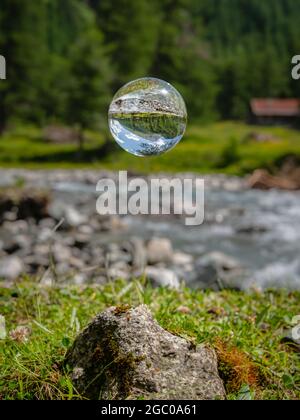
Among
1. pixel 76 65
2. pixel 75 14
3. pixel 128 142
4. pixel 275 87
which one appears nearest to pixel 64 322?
pixel 128 142

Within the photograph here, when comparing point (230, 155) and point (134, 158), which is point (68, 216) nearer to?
point (230, 155)

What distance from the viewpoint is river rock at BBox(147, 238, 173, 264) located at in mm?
12641

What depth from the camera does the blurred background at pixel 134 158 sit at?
12578 millimetres

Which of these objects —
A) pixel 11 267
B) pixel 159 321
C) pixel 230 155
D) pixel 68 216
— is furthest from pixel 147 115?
pixel 230 155

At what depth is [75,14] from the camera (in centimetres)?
14150

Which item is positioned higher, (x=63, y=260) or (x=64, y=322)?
(x=64, y=322)

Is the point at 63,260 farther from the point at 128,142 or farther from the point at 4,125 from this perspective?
the point at 4,125

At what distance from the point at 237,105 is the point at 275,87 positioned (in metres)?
9.97

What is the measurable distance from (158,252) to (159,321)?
30.2 feet

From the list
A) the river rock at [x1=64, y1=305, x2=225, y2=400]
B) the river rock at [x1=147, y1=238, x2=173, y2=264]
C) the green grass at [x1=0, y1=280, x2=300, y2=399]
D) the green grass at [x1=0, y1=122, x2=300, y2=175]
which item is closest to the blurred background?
the river rock at [x1=147, y1=238, x2=173, y2=264]

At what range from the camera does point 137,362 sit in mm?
2979

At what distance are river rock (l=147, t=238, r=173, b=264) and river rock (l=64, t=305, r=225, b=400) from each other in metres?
9.39

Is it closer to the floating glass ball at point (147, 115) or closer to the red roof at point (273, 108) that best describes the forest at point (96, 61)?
the red roof at point (273, 108)

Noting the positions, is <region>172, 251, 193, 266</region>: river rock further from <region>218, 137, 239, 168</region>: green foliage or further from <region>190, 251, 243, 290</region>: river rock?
<region>218, 137, 239, 168</region>: green foliage
